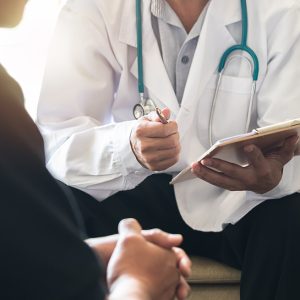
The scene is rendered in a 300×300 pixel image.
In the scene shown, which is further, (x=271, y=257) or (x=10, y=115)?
(x=271, y=257)

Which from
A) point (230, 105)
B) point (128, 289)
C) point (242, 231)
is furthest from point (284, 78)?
point (128, 289)

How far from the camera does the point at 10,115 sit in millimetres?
495

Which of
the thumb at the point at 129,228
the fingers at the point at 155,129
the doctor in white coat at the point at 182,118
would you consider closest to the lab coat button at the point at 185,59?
the doctor in white coat at the point at 182,118

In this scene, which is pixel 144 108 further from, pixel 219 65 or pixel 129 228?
pixel 129 228

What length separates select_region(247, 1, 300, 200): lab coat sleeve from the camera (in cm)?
110

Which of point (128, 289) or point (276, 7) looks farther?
point (276, 7)

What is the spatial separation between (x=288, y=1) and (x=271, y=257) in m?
0.53

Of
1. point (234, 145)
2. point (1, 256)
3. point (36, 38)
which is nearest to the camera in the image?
point (1, 256)

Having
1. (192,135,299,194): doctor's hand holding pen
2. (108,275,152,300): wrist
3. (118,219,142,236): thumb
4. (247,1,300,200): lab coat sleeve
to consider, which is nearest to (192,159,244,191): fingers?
(192,135,299,194): doctor's hand holding pen

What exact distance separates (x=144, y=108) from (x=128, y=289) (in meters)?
0.61

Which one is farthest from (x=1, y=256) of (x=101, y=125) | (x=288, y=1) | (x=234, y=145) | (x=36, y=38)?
(x=36, y=38)

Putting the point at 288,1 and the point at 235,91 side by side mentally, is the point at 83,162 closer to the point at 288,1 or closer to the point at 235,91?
the point at 235,91

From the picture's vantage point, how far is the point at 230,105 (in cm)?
113

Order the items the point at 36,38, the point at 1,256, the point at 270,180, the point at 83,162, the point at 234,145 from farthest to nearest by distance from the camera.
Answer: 1. the point at 36,38
2. the point at 83,162
3. the point at 270,180
4. the point at 234,145
5. the point at 1,256
